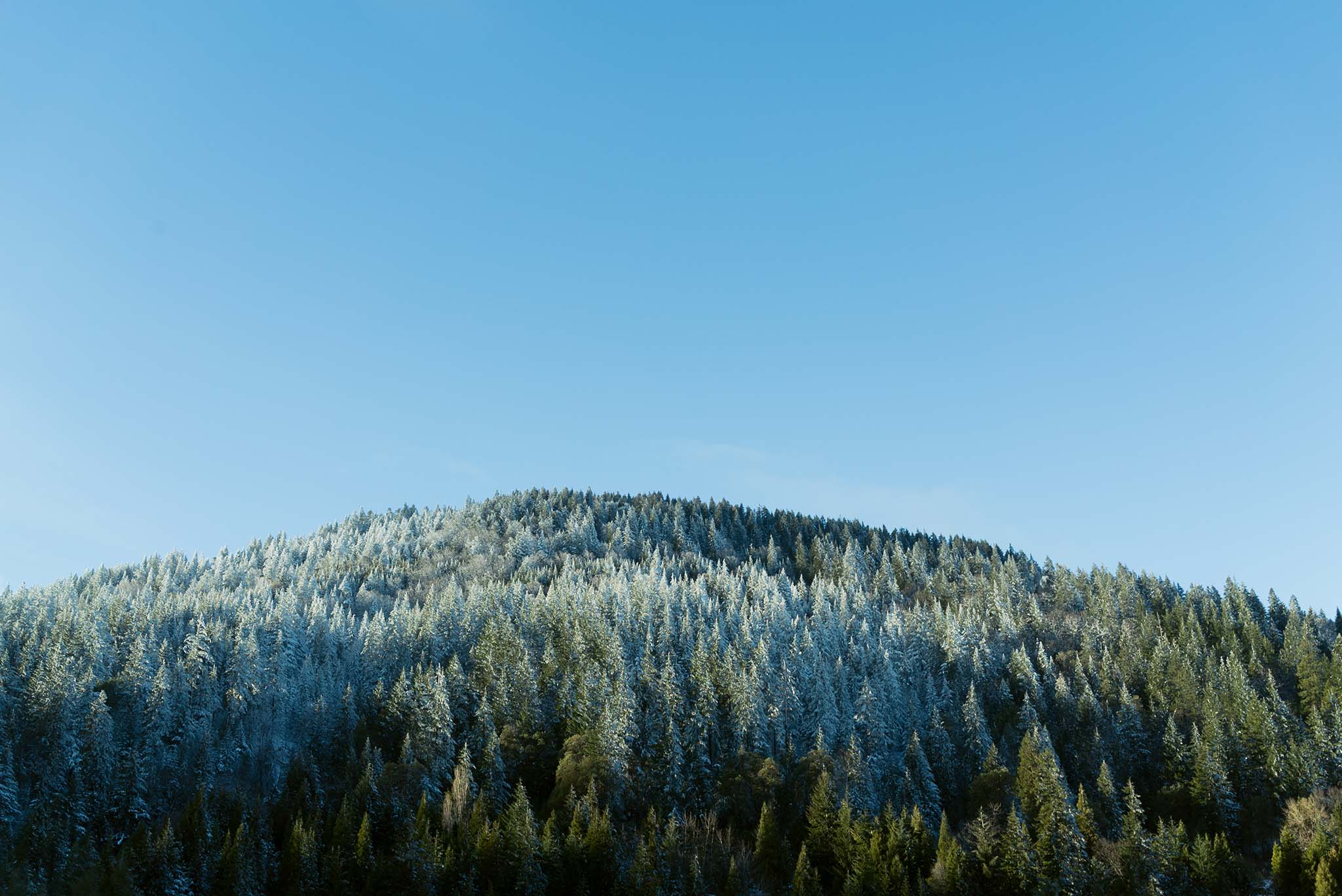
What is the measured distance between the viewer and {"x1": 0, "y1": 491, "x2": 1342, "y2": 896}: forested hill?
78000 millimetres

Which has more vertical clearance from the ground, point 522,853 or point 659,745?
point 659,745

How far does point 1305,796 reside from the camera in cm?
9681

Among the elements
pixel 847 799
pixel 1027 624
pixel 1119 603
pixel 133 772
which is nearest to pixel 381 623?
pixel 133 772

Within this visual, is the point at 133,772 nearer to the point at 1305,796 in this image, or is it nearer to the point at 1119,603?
the point at 1305,796

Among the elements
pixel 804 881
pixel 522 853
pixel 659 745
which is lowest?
pixel 804 881

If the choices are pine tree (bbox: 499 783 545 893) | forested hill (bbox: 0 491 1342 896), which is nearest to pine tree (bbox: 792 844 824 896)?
forested hill (bbox: 0 491 1342 896)

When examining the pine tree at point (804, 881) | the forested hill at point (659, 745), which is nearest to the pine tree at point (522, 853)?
the forested hill at point (659, 745)

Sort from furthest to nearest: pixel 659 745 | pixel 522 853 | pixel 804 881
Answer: pixel 659 745 → pixel 522 853 → pixel 804 881

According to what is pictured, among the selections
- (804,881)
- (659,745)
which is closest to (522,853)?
(804,881)

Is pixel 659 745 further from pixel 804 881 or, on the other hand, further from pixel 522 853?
pixel 804 881

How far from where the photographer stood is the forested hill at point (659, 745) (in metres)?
78.0

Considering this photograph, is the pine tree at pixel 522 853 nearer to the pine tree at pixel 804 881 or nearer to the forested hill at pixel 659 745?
the forested hill at pixel 659 745

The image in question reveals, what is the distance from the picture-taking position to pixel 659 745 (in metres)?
103

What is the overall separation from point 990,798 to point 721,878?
1314 inches
